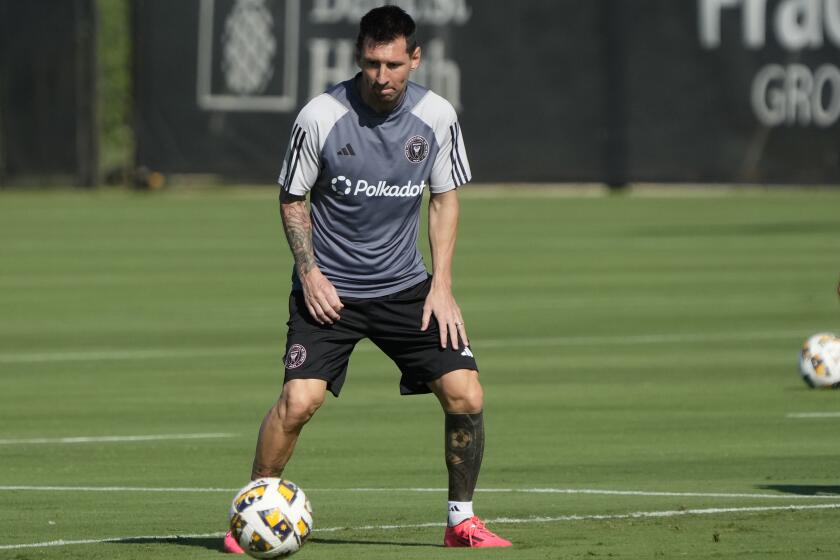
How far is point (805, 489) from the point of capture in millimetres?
10391

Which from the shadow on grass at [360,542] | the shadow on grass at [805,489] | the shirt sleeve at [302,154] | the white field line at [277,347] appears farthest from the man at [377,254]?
the white field line at [277,347]

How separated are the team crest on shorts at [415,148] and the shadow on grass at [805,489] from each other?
2.86 m

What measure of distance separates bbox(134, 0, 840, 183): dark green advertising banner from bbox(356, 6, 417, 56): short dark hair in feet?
89.7

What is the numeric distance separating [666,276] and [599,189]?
15179 millimetres

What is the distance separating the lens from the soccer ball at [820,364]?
14289 mm

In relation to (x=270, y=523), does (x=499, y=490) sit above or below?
below

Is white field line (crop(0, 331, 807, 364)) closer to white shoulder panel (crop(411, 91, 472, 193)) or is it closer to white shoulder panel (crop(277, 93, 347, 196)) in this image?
white shoulder panel (crop(411, 91, 472, 193))

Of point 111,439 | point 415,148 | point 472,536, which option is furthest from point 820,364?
point 415,148

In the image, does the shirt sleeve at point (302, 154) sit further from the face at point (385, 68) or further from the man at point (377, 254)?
the face at point (385, 68)

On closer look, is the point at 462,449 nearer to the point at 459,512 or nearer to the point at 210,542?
the point at 459,512

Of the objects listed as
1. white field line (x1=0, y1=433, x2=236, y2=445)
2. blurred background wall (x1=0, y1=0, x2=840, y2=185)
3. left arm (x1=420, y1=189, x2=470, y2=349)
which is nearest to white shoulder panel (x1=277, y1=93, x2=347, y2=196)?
left arm (x1=420, y1=189, x2=470, y2=349)

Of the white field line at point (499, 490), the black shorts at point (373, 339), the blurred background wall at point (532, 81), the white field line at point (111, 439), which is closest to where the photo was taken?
→ the black shorts at point (373, 339)

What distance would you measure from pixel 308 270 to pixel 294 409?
576 millimetres

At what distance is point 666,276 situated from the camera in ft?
80.2
